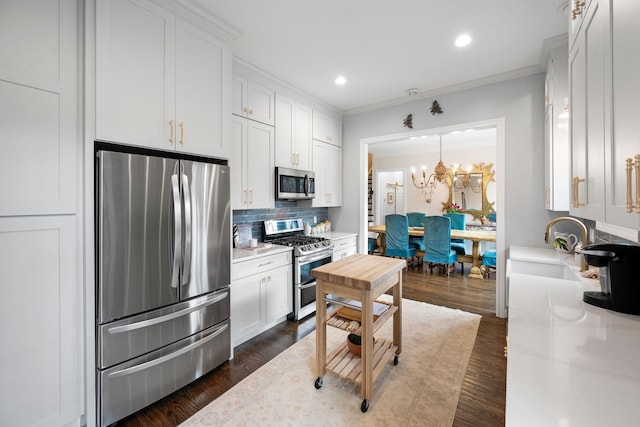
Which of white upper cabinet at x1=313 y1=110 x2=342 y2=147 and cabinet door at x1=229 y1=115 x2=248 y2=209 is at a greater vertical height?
white upper cabinet at x1=313 y1=110 x2=342 y2=147

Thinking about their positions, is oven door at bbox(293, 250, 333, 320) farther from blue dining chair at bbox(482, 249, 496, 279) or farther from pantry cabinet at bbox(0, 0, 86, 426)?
blue dining chair at bbox(482, 249, 496, 279)

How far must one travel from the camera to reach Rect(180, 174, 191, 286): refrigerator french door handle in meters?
1.96

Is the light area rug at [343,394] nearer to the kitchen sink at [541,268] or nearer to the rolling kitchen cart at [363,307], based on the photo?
the rolling kitchen cart at [363,307]

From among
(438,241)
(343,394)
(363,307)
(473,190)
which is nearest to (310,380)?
(343,394)

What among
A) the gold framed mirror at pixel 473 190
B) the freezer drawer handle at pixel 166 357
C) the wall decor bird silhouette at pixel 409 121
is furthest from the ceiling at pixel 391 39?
the gold framed mirror at pixel 473 190

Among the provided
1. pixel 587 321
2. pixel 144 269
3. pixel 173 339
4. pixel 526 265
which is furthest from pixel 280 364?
pixel 526 265

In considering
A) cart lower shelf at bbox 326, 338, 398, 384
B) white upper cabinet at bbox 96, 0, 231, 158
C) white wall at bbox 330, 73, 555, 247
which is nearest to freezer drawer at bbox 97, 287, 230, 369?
cart lower shelf at bbox 326, 338, 398, 384

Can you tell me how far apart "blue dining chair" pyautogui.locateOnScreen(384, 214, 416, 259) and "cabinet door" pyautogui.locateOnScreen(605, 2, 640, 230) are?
14.2ft

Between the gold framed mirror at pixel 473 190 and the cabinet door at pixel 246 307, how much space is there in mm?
5717

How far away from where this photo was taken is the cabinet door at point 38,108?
136 centimetres

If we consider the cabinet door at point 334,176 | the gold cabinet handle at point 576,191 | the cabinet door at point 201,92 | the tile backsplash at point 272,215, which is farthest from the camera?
the cabinet door at point 334,176

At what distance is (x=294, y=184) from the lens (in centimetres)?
354

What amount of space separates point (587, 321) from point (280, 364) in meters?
2.06

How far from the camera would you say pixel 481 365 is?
232 centimetres
